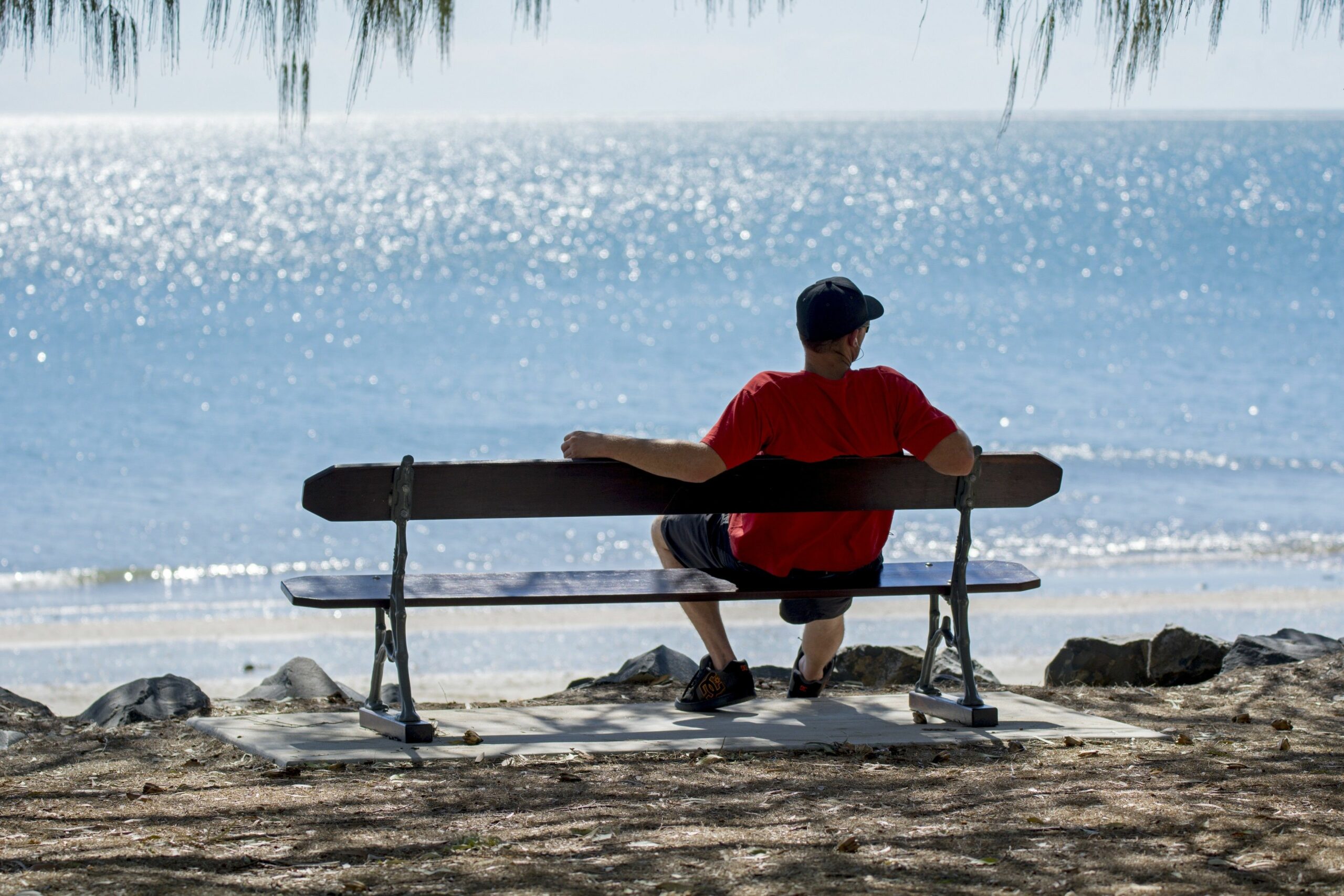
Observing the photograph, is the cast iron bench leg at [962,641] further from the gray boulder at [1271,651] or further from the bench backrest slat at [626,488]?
the gray boulder at [1271,651]

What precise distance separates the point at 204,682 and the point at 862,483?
17.6ft

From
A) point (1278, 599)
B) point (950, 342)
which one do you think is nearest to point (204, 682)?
point (1278, 599)

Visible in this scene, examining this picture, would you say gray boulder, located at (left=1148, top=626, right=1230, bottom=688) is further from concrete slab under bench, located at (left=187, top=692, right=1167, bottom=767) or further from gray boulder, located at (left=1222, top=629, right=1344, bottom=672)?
concrete slab under bench, located at (left=187, top=692, right=1167, bottom=767)

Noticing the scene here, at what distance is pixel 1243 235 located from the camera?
48.4 metres

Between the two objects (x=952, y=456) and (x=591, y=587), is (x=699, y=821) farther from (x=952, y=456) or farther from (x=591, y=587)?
(x=952, y=456)

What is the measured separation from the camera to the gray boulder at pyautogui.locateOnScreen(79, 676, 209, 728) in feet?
16.8

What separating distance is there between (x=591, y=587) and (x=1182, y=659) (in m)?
3.15

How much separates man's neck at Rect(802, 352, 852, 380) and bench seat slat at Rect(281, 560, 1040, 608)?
0.64 metres

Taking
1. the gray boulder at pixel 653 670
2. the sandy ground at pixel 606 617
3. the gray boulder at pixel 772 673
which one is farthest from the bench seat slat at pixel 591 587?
the sandy ground at pixel 606 617

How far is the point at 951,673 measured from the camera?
5.83m

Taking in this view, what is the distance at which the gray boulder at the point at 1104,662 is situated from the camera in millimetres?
6121

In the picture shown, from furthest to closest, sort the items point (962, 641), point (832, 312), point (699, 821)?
point (962, 641) → point (832, 312) → point (699, 821)

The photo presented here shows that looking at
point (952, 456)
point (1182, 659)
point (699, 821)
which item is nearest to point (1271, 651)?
point (1182, 659)

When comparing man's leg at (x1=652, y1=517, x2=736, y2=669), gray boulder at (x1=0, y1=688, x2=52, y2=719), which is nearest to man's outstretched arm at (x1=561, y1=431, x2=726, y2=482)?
man's leg at (x1=652, y1=517, x2=736, y2=669)
